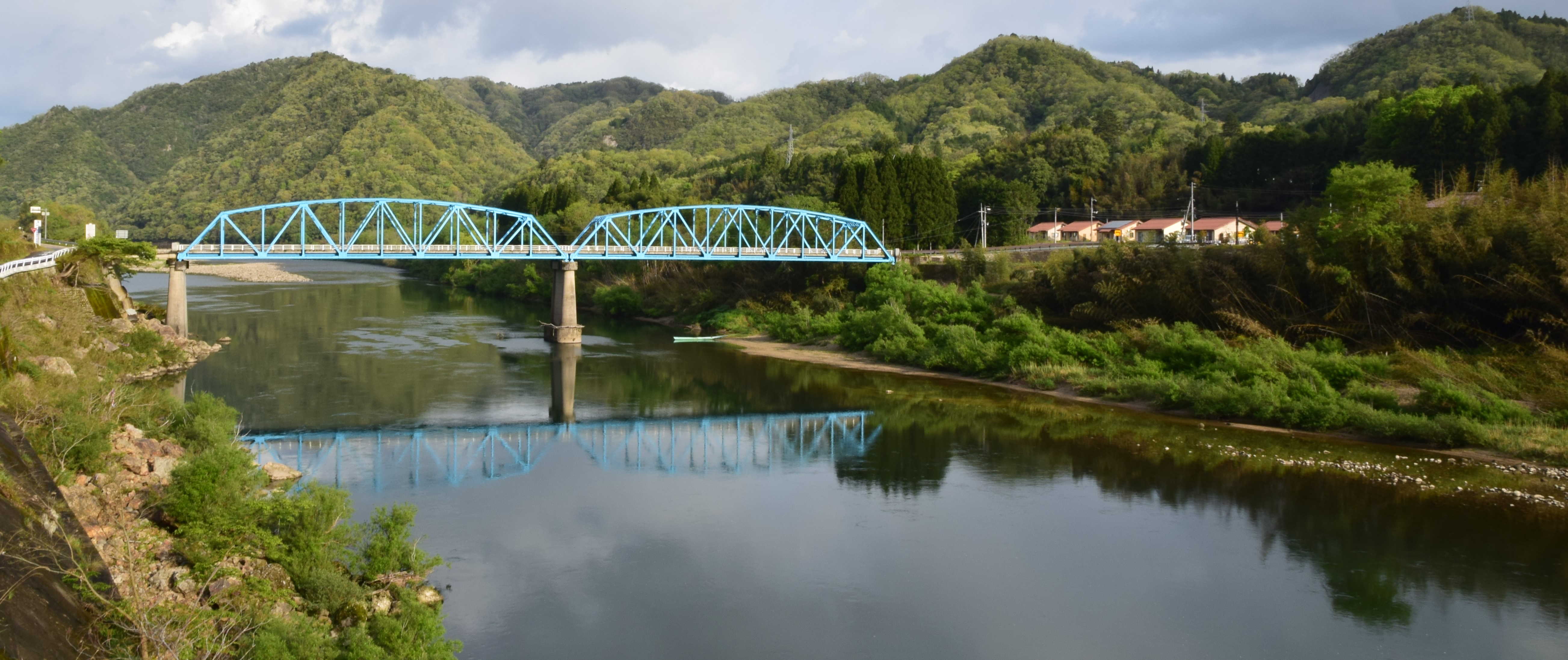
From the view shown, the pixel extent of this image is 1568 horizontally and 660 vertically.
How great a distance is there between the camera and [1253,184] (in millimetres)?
64500

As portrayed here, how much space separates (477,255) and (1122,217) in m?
39.1

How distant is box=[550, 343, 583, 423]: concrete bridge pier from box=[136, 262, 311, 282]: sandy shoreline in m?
52.4

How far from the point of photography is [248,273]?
95.9 metres

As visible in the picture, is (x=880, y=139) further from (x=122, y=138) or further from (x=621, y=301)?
(x=122, y=138)

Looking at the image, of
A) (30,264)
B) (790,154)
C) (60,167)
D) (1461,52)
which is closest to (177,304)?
(30,264)

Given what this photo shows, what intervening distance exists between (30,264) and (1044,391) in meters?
29.4

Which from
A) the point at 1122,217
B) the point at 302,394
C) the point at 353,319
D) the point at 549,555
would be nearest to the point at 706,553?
the point at 549,555

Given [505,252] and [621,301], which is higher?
[505,252]

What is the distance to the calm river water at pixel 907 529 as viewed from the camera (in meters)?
13.7

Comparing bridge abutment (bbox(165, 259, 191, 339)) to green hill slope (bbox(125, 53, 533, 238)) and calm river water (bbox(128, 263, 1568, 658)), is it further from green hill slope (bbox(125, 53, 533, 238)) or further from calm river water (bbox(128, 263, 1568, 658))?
green hill slope (bbox(125, 53, 533, 238))

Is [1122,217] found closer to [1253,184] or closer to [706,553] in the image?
[1253,184]

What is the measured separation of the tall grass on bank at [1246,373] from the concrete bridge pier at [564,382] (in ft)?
36.6

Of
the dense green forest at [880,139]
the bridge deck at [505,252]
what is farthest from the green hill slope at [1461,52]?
the bridge deck at [505,252]

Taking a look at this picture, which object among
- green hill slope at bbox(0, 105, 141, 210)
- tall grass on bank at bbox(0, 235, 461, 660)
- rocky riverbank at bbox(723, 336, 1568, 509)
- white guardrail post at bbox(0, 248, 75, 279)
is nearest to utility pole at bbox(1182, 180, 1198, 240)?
rocky riverbank at bbox(723, 336, 1568, 509)
